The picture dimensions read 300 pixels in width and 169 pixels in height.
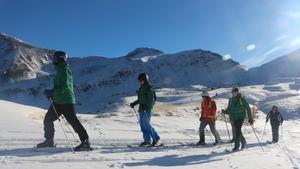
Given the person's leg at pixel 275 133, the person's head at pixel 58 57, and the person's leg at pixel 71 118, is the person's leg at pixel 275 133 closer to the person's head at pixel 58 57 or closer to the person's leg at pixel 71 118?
the person's leg at pixel 71 118

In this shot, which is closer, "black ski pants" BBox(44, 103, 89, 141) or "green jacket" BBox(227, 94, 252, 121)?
"black ski pants" BBox(44, 103, 89, 141)

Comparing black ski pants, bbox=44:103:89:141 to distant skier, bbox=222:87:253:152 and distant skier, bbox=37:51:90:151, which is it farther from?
distant skier, bbox=222:87:253:152

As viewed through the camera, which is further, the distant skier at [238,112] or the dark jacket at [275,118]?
the dark jacket at [275,118]

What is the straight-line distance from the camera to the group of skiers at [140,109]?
1056 cm

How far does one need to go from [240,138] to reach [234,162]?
335cm

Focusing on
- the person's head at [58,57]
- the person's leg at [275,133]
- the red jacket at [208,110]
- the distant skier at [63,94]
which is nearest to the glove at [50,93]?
the distant skier at [63,94]

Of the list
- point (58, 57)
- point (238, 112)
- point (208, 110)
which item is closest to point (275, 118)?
point (208, 110)

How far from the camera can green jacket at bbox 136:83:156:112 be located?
42.6ft

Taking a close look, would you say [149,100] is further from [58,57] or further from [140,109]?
[58,57]

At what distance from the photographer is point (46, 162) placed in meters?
8.73

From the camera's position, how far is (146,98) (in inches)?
512

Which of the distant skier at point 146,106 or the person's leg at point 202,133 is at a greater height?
the distant skier at point 146,106

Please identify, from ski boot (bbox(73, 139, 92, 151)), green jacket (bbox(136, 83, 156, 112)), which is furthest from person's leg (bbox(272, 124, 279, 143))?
ski boot (bbox(73, 139, 92, 151))

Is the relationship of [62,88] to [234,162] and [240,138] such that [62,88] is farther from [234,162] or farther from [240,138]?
[240,138]
